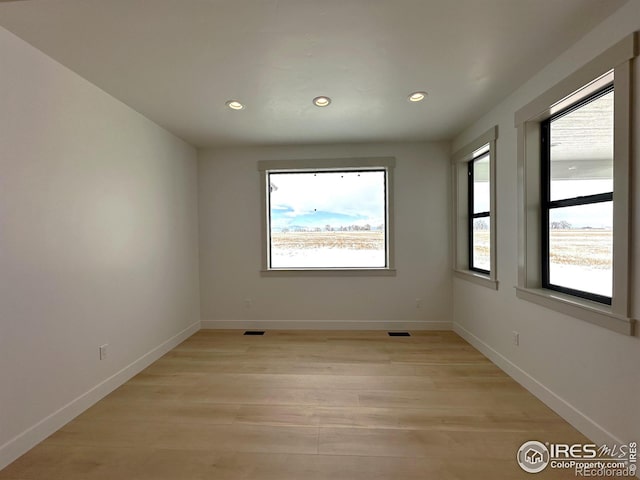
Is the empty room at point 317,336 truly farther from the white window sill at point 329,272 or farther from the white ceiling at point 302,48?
the white window sill at point 329,272

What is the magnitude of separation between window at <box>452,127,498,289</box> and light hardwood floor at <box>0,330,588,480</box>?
105 centimetres

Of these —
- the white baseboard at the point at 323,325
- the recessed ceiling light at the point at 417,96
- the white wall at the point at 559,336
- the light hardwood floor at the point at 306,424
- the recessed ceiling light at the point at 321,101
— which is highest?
the recessed ceiling light at the point at 417,96

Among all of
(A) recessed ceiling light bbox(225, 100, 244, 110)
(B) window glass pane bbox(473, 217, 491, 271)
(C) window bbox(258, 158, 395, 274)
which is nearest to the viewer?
(A) recessed ceiling light bbox(225, 100, 244, 110)

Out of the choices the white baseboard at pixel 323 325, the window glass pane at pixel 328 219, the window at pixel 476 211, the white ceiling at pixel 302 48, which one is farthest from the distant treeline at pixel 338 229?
the white ceiling at pixel 302 48

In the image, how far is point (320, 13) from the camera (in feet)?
5.61

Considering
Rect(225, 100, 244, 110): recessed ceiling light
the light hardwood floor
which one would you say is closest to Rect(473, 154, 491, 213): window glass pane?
the light hardwood floor

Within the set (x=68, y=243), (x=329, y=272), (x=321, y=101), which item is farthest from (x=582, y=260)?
(x=68, y=243)

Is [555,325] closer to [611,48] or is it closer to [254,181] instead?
[611,48]

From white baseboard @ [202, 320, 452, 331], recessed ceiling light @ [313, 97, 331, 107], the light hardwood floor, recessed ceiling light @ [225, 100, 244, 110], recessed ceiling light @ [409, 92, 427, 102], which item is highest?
recessed ceiling light @ [225, 100, 244, 110]

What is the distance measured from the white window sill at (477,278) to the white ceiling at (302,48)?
1.74 meters

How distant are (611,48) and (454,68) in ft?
2.84

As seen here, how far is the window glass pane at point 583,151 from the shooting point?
1.97 meters

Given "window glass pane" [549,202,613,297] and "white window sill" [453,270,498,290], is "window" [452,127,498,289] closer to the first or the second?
"white window sill" [453,270,498,290]

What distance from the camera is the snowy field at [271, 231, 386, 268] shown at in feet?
14.2
